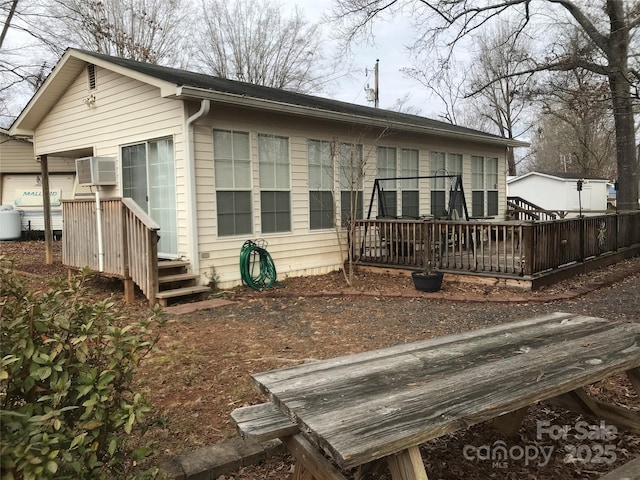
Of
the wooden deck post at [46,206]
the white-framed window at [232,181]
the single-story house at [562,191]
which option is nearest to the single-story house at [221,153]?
the white-framed window at [232,181]

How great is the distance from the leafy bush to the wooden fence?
6311 mm

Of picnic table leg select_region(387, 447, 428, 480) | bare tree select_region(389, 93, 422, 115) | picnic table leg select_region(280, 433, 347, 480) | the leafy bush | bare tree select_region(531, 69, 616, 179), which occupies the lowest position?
picnic table leg select_region(280, 433, 347, 480)

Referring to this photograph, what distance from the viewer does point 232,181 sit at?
7.50 metres

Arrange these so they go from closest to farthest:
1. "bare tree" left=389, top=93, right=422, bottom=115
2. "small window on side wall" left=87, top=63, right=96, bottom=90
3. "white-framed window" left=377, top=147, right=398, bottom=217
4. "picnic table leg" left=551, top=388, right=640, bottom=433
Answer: "picnic table leg" left=551, top=388, right=640, bottom=433 → "small window on side wall" left=87, top=63, right=96, bottom=90 → "white-framed window" left=377, top=147, right=398, bottom=217 → "bare tree" left=389, top=93, right=422, bottom=115

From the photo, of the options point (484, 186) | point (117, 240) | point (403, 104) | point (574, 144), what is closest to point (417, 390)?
point (117, 240)

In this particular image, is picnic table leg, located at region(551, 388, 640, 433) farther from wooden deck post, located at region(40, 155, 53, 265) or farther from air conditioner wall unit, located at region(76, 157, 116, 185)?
wooden deck post, located at region(40, 155, 53, 265)

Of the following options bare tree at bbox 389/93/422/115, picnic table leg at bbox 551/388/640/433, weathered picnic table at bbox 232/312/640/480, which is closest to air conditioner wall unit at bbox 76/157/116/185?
weathered picnic table at bbox 232/312/640/480

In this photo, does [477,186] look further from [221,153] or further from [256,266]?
[221,153]

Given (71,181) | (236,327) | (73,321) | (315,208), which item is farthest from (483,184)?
(71,181)

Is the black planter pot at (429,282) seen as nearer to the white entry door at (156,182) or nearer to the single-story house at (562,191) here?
the white entry door at (156,182)

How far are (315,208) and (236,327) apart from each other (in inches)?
151

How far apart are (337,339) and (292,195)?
13.1 feet

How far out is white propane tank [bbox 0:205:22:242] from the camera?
14.7 meters

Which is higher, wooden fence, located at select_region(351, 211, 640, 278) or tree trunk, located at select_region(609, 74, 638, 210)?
tree trunk, located at select_region(609, 74, 638, 210)
